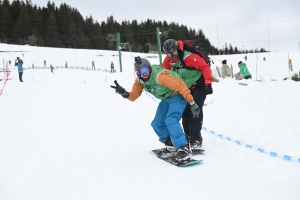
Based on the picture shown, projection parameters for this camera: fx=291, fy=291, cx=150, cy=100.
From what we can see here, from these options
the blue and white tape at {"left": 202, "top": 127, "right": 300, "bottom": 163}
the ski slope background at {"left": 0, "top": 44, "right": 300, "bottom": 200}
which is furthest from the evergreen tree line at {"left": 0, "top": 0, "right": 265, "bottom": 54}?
the blue and white tape at {"left": 202, "top": 127, "right": 300, "bottom": 163}

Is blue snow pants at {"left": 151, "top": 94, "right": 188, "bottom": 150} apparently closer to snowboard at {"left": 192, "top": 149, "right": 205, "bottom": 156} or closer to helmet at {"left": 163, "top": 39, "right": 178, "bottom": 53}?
snowboard at {"left": 192, "top": 149, "right": 205, "bottom": 156}

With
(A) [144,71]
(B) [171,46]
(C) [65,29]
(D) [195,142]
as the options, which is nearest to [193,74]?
(B) [171,46]

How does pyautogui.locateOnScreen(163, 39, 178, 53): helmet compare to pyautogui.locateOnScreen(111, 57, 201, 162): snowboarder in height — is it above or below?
above

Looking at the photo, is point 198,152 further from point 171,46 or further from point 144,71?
point 171,46

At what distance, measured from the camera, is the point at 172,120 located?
3.84m

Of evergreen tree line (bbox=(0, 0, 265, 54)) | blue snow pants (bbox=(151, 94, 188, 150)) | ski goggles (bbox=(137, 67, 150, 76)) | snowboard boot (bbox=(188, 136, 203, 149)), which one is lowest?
snowboard boot (bbox=(188, 136, 203, 149))

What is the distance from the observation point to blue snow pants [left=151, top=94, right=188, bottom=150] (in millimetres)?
3805

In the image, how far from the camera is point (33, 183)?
3.08m

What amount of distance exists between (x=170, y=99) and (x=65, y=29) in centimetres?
9733

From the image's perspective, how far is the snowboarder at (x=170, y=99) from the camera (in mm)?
3793

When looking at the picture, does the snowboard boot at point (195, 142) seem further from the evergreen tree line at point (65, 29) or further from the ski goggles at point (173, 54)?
the evergreen tree line at point (65, 29)

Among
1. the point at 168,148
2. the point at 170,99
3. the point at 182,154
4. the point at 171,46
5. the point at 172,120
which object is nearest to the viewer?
the point at 182,154

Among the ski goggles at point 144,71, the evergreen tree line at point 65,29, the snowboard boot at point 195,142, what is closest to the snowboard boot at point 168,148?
the snowboard boot at point 195,142

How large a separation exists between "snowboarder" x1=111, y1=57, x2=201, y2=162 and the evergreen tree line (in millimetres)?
74920
